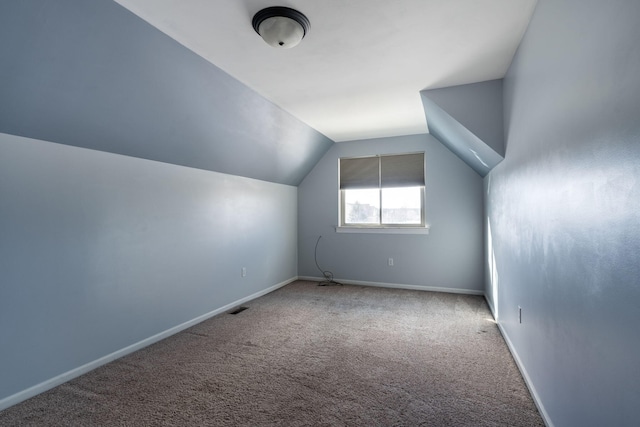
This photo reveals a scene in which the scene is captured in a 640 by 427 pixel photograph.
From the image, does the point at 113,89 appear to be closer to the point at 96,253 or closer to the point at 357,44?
the point at 96,253

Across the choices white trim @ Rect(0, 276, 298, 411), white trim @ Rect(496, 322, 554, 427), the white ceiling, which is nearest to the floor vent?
white trim @ Rect(0, 276, 298, 411)

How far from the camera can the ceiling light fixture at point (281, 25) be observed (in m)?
1.91

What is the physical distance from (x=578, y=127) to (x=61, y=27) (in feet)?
8.68

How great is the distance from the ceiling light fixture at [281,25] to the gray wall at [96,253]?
5.40ft

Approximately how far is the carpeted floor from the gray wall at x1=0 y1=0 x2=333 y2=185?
178 centimetres

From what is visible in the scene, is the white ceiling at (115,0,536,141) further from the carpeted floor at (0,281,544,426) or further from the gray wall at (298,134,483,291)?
the carpeted floor at (0,281,544,426)

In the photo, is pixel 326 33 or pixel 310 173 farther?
pixel 310 173

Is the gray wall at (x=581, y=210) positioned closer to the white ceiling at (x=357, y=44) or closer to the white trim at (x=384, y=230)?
the white ceiling at (x=357, y=44)

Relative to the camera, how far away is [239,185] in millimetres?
4176

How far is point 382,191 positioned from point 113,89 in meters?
4.01

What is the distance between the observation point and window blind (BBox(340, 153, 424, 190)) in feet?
16.4

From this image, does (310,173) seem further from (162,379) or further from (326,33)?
(162,379)

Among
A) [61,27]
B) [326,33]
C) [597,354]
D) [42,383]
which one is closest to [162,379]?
[42,383]

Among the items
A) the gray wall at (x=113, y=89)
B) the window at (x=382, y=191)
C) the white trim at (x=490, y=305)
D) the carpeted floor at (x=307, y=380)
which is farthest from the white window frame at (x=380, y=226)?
the gray wall at (x=113, y=89)
